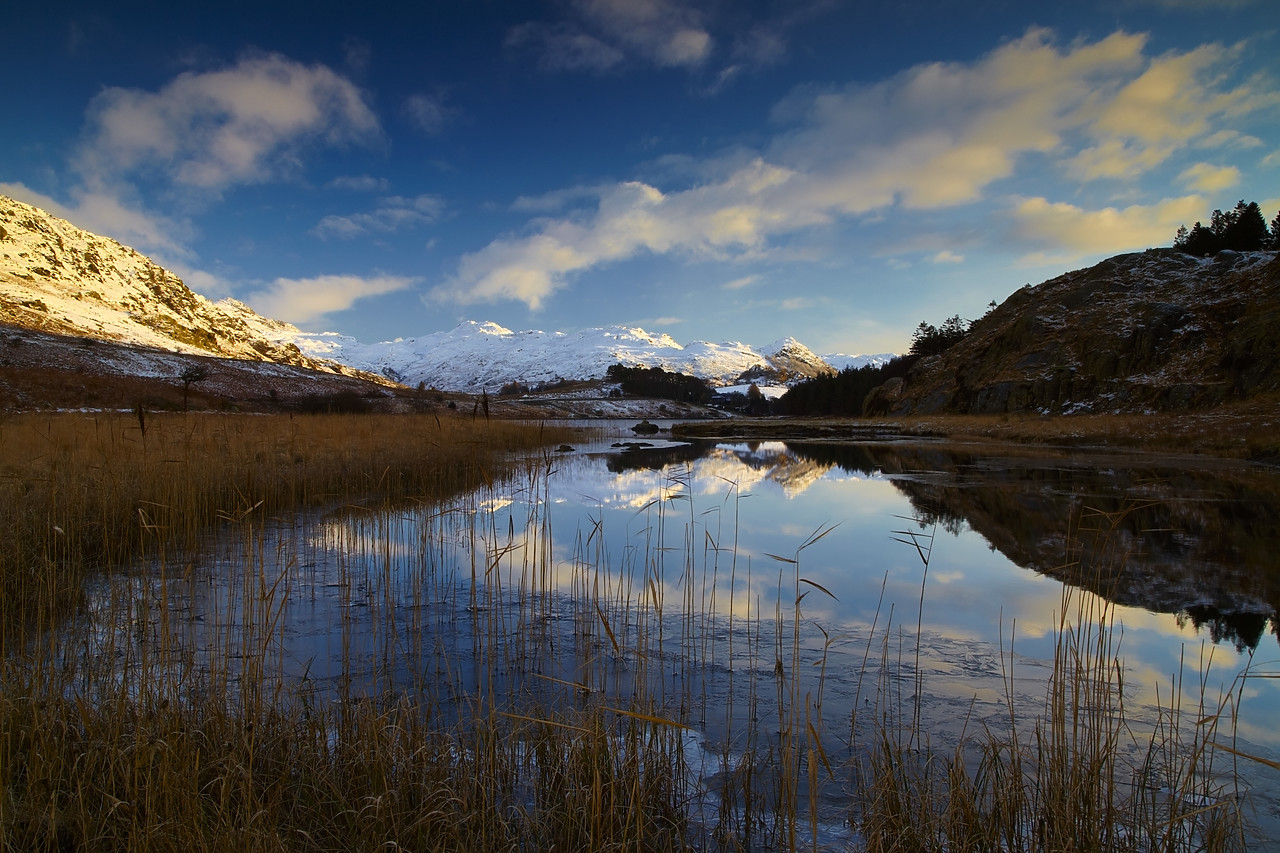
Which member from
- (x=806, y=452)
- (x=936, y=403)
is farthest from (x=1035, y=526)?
(x=936, y=403)

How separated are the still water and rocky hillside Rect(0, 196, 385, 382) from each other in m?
92.6

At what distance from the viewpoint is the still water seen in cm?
443

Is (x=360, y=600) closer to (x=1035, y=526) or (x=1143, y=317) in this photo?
(x=1035, y=526)

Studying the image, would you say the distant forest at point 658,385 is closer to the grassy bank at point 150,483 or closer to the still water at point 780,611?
the grassy bank at point 150,483

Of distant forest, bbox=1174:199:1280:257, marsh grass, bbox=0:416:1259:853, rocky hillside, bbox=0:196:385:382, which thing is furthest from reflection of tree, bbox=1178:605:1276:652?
rocky hillside, bbox=0:196:385:382

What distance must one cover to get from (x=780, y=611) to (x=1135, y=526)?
8736mm

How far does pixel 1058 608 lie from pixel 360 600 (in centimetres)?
795

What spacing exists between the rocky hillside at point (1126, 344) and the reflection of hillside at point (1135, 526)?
2342 cm

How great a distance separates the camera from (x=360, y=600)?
677 centimetres

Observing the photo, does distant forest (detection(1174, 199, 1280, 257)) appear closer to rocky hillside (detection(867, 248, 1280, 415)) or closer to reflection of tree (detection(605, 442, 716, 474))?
rocky hillside (detection(867, 248, 1280, 415))

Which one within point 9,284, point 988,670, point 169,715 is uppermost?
point 9,284

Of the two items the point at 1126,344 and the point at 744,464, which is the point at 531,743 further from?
the point at 1126,344

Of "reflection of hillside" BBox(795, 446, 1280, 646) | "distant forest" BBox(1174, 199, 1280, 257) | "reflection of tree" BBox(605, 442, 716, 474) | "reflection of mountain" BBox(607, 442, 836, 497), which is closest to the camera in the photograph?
"reflection of hillside" BBox(795, 446, 1280, 646)

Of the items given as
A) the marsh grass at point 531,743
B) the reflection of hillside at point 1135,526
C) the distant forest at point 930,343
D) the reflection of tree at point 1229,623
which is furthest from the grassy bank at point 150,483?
the distant forest at point 930,343
